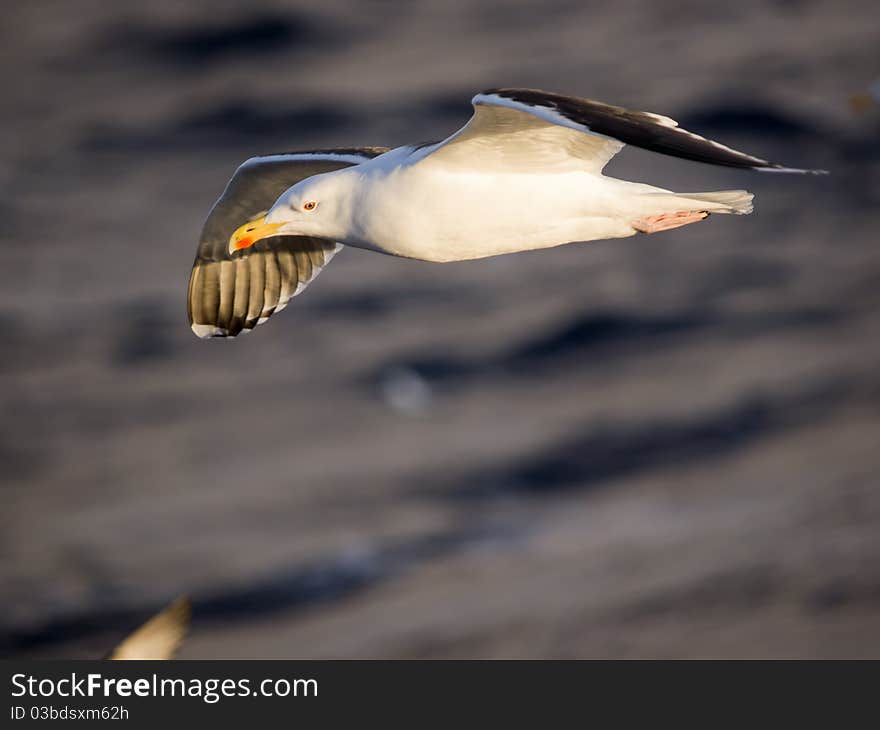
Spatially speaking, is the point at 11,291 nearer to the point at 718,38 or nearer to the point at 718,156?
the point at 718,38

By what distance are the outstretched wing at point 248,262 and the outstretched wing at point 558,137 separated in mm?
1401

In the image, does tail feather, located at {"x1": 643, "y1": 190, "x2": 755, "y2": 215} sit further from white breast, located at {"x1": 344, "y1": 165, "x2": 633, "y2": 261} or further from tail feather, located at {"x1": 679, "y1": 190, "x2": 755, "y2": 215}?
white breast, located at {"x1": 344, "y1": 165, "x2": 633, "y2": 261}

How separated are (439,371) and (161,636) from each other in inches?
617

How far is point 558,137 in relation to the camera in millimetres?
6020

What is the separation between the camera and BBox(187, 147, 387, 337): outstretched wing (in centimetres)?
736

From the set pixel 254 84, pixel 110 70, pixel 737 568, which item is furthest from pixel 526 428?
pixel 110 70

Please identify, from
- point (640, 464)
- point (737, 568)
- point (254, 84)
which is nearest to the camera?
point (737, 568)

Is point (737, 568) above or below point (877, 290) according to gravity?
below

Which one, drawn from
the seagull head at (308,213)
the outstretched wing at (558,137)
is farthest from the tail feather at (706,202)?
the seagull head at (308,213)

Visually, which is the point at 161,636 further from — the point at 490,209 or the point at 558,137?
the point at 558,137

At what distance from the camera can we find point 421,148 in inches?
243

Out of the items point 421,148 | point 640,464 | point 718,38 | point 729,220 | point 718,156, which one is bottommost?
point 718,156

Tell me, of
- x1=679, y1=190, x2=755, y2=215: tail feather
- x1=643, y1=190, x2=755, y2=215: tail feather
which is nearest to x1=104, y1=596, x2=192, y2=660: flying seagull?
x1=643, y1=190, x2=755, y2=215: tail feather

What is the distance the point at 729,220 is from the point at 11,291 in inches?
432
